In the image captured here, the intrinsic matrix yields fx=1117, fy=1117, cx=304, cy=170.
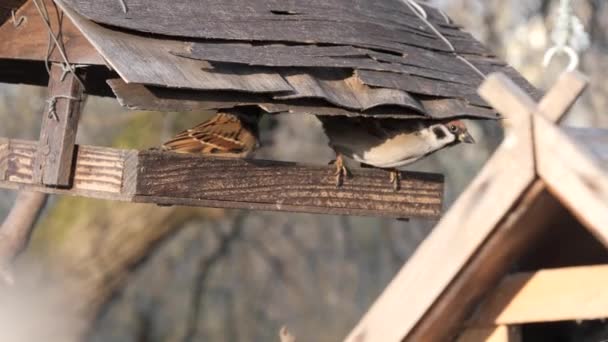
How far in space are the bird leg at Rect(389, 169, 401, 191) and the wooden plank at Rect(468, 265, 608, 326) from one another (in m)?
1.48

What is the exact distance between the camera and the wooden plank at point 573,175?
151cm

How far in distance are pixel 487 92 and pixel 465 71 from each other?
191 centimetres

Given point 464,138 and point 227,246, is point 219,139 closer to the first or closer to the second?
point 464,138

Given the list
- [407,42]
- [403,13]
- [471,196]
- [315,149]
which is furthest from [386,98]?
[315,149]

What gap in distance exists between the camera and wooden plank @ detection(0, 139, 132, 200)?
2721 millimetres

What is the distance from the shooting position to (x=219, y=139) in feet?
10.6

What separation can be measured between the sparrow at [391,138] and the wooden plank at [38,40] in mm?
800

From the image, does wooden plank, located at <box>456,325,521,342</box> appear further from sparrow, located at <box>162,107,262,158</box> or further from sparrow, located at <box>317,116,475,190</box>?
sparrow, located at <box>317,116,475,190</box>

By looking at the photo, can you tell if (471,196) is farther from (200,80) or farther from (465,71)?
(465,71)

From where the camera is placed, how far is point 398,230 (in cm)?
939

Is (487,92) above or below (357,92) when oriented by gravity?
below

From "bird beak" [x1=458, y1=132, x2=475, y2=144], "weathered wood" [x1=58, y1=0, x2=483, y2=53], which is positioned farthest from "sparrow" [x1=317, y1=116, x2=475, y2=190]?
"weathered wood" [x1=58, y1=0, x2=483, y2=53]

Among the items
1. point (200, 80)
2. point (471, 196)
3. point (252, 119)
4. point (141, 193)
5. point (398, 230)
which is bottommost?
point (471, 196)

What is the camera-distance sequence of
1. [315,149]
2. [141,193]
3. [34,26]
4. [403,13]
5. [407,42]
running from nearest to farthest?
[141,193], [34,26], [407,42], [403,13], [315,149]
